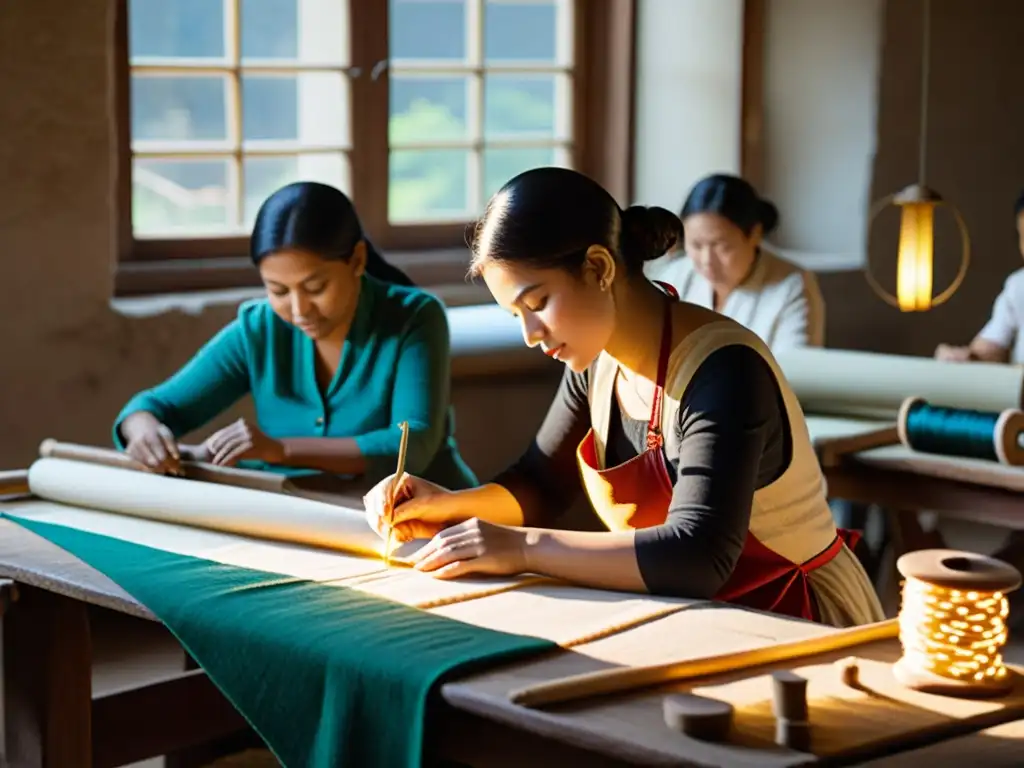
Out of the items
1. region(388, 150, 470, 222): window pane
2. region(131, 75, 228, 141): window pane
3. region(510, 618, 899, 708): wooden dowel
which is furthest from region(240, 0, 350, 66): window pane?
region(510, 618, 899, 708): wooden dowel

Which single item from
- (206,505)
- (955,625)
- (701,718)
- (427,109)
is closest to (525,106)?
(427,109)

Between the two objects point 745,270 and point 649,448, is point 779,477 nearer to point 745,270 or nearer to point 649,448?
Answer: point 649,448

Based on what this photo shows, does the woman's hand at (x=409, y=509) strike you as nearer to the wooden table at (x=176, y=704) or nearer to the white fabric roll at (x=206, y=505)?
the white fabric roll at (x=206, y=505)

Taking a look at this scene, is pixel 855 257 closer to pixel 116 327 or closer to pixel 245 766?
pixel 116 327

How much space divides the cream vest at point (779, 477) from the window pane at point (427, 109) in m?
3.08

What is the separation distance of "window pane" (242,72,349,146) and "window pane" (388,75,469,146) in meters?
0.20

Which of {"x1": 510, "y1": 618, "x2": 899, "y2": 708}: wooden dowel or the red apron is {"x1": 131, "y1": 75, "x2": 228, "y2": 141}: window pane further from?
{"x1": 510, "y1": 618, "x2": 899, "y2": 708}: wooden dowel

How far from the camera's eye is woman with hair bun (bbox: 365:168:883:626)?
2.27m

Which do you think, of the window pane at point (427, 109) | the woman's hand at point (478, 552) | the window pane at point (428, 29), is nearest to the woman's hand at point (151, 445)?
the woman's hand at point (478, 552)

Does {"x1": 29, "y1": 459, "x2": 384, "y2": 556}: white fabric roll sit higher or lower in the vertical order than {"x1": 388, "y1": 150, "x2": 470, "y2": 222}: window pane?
lower

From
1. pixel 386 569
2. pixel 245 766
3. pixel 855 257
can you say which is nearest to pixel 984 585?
pixel 386 569

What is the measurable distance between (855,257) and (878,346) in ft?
1.30

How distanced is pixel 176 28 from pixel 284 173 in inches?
22.6

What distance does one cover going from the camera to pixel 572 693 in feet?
5.96
